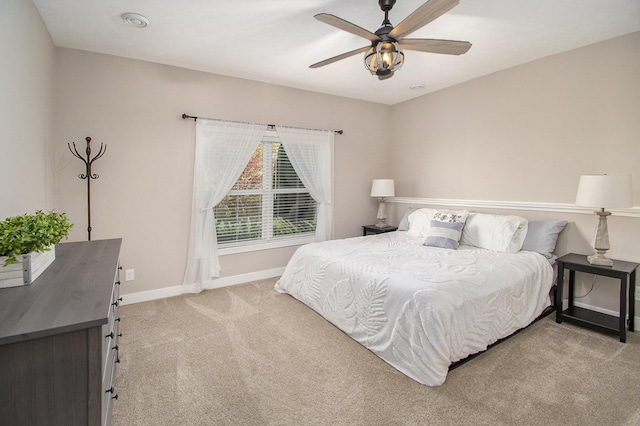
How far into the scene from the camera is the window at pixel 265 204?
3838 millimetres

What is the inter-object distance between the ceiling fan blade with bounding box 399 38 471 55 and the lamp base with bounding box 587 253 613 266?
2.14m

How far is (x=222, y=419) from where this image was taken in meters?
1.68

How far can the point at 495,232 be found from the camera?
323 cm

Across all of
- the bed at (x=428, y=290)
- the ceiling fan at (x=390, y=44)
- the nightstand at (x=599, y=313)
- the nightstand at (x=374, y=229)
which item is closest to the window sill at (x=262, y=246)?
the bed at (x=428, y=290)

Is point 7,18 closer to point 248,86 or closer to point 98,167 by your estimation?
point 98,167

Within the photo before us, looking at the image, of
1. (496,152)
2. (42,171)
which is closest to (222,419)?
(42,171)

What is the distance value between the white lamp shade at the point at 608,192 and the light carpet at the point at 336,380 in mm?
1124

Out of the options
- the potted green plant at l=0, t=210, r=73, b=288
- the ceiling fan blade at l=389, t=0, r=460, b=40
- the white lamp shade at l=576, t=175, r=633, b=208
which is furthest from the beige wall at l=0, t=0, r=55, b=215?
the white lamp shade at l=576, t=175, r=633, b=208

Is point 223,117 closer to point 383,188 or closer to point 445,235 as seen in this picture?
point 383,188

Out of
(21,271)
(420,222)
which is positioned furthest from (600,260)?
(21,271)

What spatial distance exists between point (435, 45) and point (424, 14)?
38cm

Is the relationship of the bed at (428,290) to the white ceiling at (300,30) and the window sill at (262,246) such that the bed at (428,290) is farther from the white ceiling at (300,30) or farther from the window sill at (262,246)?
the white ceiling at (300,30)

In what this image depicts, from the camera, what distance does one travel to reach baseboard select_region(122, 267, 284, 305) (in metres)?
3.24

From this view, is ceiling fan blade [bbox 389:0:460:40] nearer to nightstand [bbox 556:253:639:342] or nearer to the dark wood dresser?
the dark wood dresser
